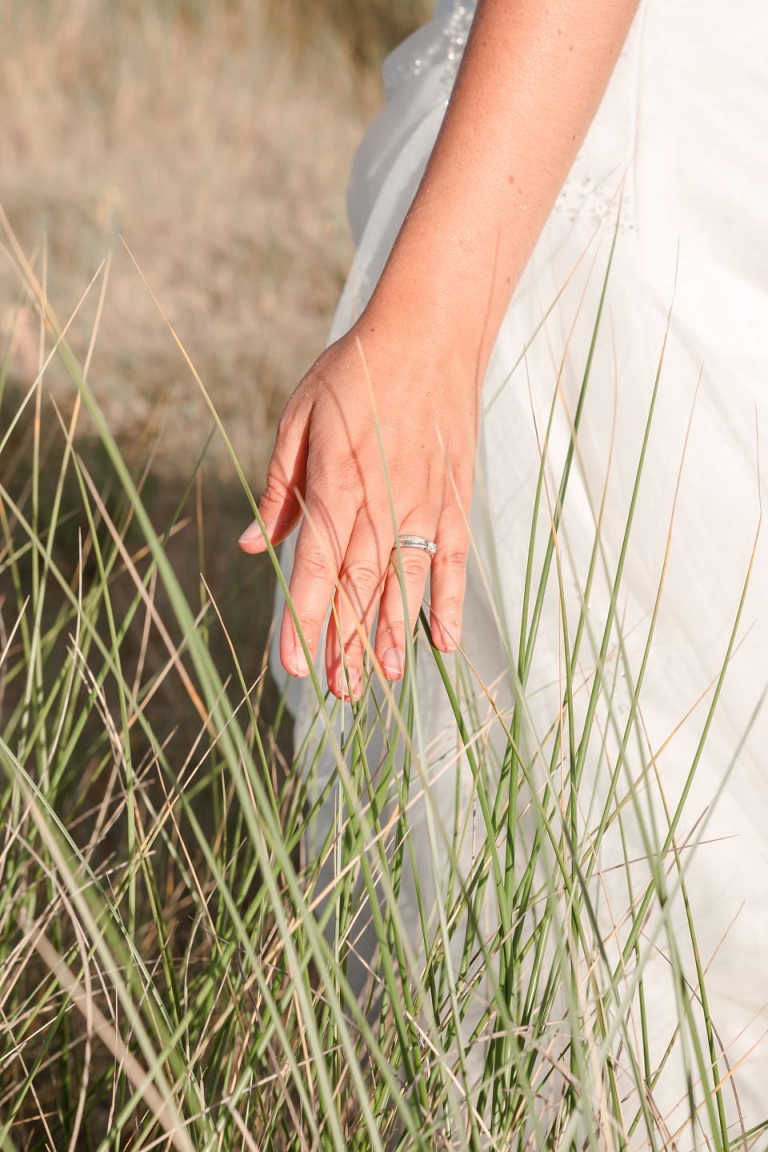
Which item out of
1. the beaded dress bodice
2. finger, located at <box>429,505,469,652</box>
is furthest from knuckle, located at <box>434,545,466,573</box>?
the beaded dress bodice

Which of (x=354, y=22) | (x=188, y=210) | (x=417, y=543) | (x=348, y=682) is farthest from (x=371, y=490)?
(x=354, y=22)

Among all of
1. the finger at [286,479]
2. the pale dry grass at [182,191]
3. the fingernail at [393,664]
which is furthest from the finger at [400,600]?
the pale dry grass at [182,191]

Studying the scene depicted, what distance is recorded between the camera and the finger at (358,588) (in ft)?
2.63

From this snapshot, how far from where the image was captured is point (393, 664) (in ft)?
2.54

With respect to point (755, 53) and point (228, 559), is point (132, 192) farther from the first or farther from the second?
point (755, 53)

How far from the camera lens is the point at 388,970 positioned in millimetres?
683

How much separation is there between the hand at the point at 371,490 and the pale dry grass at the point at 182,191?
1629mm

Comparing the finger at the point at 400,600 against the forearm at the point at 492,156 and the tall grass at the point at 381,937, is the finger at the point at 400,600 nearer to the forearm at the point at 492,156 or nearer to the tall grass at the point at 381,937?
the tall grass at the point at 381,937

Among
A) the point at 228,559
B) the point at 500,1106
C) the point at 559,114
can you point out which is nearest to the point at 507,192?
the point at 559,114

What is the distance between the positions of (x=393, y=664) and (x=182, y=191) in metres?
3.48

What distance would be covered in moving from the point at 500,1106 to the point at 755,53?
3.17 ft

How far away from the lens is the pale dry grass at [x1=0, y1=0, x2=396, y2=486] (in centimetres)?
295

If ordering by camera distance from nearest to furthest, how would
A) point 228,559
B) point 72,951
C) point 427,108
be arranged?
point 72,951 → point 427,108 → point 228,559

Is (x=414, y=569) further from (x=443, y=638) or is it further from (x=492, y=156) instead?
(x=492, y=156)
